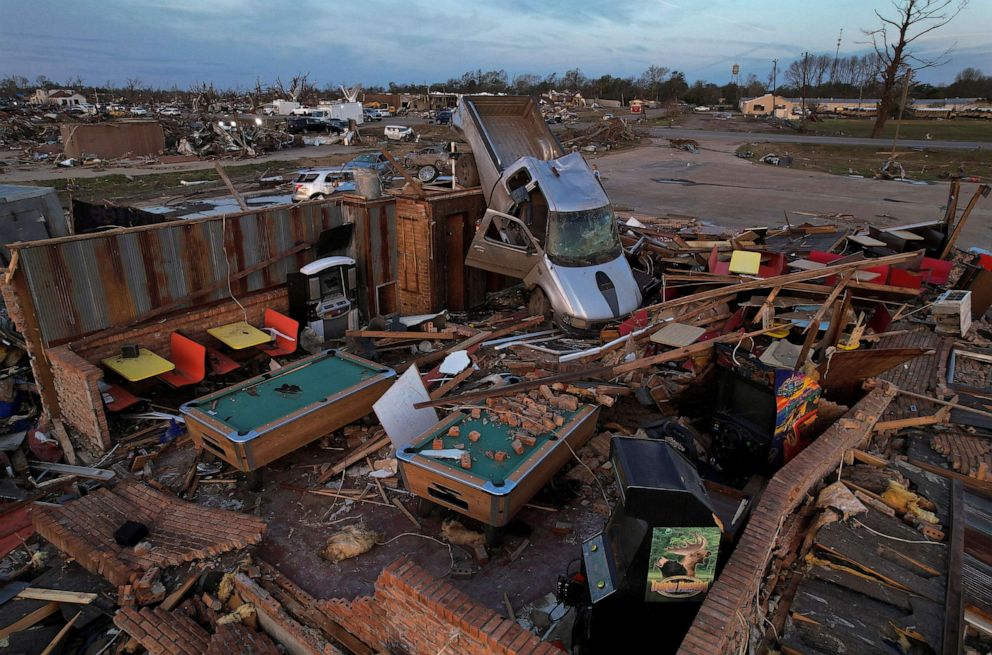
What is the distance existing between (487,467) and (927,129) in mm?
56639

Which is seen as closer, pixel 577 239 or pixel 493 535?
pixel 493 535

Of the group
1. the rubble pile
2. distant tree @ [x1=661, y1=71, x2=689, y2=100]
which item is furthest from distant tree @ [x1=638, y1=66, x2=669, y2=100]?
the rubble pile

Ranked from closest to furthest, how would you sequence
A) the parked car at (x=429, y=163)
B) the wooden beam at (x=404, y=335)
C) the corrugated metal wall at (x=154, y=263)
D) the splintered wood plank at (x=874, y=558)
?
1. the splintered wood plank at (x=874, y=558)
2. the corrugated metal wall at (x=154, y=263)
3. the wooden beam at (x=404, y=335)
4. the parked car at (x=429, y=163)

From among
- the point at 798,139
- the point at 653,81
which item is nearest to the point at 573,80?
the point at 653,81

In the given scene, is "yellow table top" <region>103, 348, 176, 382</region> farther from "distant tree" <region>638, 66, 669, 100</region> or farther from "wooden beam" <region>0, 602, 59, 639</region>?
"distant tree" <region>638, 66, 669, 100</region>

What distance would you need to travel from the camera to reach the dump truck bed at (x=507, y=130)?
12.1 metres

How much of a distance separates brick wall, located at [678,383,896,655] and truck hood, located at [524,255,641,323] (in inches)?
158

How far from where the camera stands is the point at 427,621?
359 centimetres

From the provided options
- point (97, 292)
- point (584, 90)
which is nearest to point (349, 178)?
point (97, 292)

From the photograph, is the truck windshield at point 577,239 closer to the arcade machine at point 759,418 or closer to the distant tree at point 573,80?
the arcade machine at point 759,418

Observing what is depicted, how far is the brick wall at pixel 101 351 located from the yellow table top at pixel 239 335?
0.21 metres

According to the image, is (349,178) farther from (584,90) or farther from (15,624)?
(584,90)

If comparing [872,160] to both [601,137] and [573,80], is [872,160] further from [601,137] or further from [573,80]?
[573,80]

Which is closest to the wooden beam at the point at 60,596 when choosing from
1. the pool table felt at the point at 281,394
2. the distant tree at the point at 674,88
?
the pool table felt at the point at 281,394
